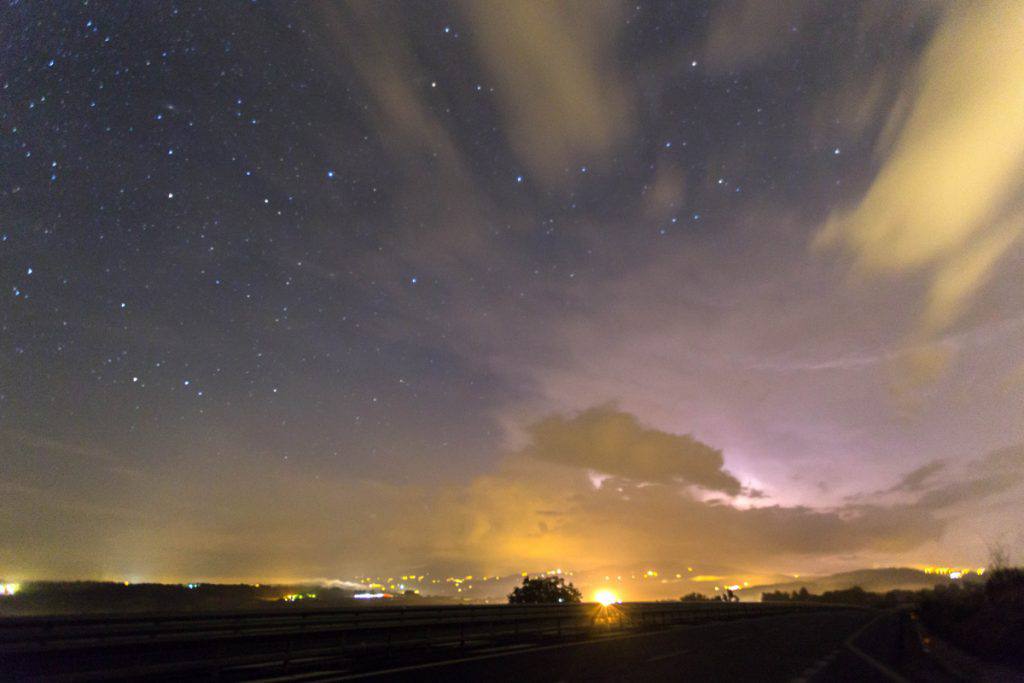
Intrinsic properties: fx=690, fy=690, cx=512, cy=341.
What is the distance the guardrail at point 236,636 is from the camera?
13.0 meters

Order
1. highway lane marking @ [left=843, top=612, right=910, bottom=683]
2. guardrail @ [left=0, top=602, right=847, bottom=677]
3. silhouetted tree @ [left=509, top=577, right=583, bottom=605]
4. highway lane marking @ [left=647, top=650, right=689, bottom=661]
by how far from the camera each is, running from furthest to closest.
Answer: silhouetted tree @ [left=509, top=577, right=583, bottom=605] < highway lane marking @ [left=647, top=650, right=689, bottom=661] < highway lane marking @ [left=843, top=612, right=910, bottom=683] < guardrail @ [left=0, top=602, right=847, bottom=677]

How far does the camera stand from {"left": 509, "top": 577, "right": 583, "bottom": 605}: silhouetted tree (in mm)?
53906

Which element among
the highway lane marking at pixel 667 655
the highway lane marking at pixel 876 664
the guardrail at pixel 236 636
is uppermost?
the guardrail at pixel 236 636

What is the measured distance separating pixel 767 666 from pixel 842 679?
2.28 m

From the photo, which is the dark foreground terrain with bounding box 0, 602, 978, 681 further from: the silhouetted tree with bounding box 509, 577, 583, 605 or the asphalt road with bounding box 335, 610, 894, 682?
the silhouetted tree with bounding box 509, 577, 583, 605

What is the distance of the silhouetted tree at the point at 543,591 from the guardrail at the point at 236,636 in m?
26.2

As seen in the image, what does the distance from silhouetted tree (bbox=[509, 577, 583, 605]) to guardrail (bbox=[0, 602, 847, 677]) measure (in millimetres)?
26172

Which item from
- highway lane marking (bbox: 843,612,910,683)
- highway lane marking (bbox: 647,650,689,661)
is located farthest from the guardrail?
highway lane marking (bbox: 843,612,910,683)

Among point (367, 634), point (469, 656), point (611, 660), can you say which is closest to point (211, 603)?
point (367, 634)

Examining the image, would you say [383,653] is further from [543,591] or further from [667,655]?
[543,591]

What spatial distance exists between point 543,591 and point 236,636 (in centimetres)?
4129

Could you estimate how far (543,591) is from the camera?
178 ft

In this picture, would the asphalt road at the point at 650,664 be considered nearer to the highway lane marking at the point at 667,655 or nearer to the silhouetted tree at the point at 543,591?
the highway lane marking at the point at 667,655

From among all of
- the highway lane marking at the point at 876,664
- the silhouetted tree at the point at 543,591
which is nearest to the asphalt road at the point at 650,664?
the highway lane marking at the point at 876,664
